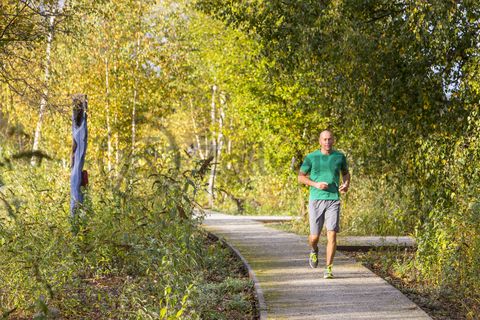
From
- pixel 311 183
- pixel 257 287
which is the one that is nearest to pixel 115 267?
pixel 257 287

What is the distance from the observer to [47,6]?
13.3 metres

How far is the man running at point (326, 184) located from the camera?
36.4 ft

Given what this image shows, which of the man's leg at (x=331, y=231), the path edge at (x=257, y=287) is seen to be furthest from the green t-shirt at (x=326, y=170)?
the path edge at (x=257, y=287)

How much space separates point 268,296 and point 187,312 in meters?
1.56

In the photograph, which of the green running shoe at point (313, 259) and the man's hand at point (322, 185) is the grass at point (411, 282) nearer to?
the green running shoe at point (313, 259)

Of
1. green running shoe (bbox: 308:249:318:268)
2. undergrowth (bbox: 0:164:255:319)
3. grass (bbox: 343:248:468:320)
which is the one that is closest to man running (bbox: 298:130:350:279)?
green running shoe (bbox: 308:249:318:268)

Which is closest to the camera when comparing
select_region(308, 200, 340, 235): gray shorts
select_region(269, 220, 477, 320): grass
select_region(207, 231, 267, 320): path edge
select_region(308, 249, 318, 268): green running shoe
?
select_region(207, 231, 267, 320): path edge

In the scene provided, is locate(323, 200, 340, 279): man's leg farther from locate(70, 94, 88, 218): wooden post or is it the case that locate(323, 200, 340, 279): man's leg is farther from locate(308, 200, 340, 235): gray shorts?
locate(70, 94, 88, 218): wooden post

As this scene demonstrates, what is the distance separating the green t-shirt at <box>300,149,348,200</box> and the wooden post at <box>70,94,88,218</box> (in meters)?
4.06

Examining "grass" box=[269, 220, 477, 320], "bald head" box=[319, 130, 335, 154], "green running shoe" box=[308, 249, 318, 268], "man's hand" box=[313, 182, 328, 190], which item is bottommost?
"grass" box=[269, 220, 477, 320]

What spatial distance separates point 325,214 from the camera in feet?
37.0

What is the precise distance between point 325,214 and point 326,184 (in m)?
0.46

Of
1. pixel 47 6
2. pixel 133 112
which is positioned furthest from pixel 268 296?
pixel 133 112

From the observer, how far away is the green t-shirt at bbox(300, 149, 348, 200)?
1117 cm
